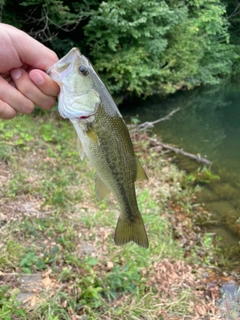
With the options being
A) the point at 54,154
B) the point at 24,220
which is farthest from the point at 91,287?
the point at 54,154

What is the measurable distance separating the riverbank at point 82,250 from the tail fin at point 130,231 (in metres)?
1.15

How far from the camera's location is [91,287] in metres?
3.34

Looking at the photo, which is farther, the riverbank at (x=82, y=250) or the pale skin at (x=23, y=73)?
the riverbank at (x=82, y=250)

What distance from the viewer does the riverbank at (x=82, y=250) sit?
10.7 ft

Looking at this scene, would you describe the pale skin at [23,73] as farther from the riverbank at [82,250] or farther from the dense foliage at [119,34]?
the dense foliage at [119,34]

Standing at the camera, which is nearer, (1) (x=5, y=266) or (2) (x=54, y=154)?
(1) (x=5, y=266)

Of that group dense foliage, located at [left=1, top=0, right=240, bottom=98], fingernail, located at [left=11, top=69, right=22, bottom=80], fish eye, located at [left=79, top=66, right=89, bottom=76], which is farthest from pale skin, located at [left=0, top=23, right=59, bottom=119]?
dense foliage, located at [left=1, top=0, right=240, bottom=98]

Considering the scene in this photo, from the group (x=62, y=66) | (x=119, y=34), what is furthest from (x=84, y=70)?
(x=119, y=34)

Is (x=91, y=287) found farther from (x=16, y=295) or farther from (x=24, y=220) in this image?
(x=24, y=220)

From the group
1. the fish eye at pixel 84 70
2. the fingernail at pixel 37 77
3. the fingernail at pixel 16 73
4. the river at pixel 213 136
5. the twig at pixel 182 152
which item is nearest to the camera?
the fish eye at pixel 84 70

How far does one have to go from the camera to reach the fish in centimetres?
178

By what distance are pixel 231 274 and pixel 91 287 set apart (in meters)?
2.29

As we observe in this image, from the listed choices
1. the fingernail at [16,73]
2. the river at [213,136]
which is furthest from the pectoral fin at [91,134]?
the river at [213,136]

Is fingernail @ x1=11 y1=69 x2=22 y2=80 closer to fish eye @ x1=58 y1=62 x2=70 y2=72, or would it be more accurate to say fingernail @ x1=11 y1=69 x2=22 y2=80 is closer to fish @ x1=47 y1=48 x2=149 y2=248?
fish @ x1=47 y1=48 x2=149 y2=248
